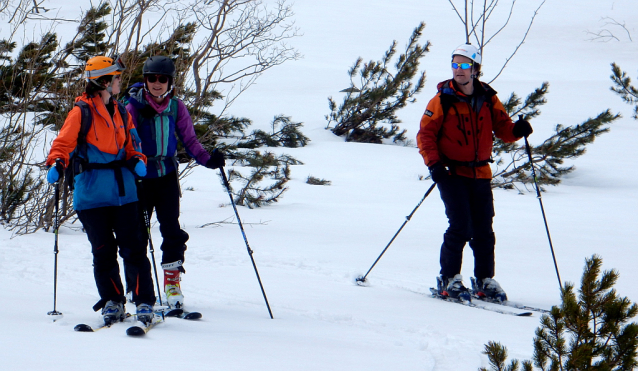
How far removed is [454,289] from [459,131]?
1184 millimetres

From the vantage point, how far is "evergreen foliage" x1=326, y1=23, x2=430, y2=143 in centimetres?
1538

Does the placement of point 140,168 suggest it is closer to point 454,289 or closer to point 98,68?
point 98,68

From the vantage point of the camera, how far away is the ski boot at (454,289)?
15.8 ft

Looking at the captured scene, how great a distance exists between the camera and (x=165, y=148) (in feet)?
13.8

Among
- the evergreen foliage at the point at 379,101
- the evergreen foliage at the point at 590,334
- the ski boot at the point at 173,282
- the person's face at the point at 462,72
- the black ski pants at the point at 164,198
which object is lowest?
the ski boot at the point at 173,282

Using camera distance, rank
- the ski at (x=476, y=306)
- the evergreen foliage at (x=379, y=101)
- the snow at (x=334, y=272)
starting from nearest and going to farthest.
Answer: the snow at (x=334, y=272), the ski at (x=476, y=306), the evergreen foliage at (x=379, y=101)

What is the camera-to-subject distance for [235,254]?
6449 mm

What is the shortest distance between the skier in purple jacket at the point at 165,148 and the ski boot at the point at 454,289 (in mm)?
1951

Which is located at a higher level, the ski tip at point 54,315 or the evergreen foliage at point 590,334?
the evergreen foliage at point 590,334

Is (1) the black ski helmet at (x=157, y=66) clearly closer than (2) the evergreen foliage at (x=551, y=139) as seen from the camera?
Yes

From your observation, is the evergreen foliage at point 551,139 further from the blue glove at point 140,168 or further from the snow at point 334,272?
the blue glove at point 140,168

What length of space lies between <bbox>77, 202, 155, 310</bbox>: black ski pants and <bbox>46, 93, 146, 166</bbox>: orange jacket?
334 mm

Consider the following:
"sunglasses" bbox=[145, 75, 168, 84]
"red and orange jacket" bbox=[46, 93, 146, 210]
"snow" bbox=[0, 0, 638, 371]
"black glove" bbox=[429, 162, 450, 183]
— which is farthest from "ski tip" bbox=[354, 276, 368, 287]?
"sunglasses" bbox=[145, 75, 168, 84]

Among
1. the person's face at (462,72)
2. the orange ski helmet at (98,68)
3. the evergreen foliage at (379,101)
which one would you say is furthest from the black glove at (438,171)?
the evergreen foliage at (379,101)
